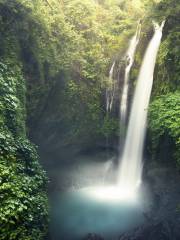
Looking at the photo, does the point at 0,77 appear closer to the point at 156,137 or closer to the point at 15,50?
the point at 15,50

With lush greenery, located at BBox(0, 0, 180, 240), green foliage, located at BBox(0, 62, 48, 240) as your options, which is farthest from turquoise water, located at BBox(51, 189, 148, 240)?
green foliage, located at BBox(0, 62, 48, 240)

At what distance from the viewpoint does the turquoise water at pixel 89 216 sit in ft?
36.6

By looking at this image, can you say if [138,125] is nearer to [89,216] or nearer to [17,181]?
[89,216]

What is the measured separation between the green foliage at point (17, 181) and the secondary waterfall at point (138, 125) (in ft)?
22.4

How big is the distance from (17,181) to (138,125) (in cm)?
923

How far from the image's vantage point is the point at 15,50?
12.2m

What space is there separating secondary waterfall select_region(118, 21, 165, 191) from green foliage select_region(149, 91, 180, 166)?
1773mm

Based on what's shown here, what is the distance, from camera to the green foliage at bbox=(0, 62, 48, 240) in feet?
19.4

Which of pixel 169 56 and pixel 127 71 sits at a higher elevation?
pixel 127 71

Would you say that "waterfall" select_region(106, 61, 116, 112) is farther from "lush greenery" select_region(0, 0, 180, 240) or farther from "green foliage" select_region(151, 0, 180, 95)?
"green foliage" select_region(151, 0, 180, 95)

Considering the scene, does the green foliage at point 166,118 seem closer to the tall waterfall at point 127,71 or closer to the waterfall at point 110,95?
the tall waterfall at point 127,71

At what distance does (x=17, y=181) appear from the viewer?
6.75 m

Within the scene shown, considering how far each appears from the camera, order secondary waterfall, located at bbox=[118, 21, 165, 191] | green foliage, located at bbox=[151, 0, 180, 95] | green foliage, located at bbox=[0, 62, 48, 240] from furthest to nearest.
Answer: secondary waterfall, located at bbox=[118, 21, 165, 191] → green foliage, located at bbox=[151, 0, 180, 95] → green foliage, located at bbox=[0, 62, 48, 240]

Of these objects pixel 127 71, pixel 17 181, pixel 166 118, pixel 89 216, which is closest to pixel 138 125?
pixel 127 71
